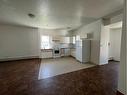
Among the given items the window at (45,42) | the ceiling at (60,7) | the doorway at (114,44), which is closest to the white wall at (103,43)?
the ceiling at (60,7)

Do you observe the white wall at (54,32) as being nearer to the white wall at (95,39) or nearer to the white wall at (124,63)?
the white wall at (95,39)

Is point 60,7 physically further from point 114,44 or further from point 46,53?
point 114,44

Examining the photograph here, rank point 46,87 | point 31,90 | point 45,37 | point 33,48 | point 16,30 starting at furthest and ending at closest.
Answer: point 45,37, point 33,48, point 16,30, point 46,87, point 31,90

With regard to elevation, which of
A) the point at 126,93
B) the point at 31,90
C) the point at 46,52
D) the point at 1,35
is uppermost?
the point at 1,35

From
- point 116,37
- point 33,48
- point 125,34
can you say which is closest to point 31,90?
point 125,34

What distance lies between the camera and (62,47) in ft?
24.3

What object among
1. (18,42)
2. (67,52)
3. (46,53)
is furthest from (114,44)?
(18,42)

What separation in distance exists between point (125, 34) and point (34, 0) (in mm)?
2497

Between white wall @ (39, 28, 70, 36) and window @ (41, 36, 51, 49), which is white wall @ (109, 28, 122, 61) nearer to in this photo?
white wall @ (39, 28, 70, 36)

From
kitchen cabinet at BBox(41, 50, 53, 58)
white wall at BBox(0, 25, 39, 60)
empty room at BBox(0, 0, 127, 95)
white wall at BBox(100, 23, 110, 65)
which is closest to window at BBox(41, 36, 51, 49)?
empty room at BBox(0, 0, 127, 95)

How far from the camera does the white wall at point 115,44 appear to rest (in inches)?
216

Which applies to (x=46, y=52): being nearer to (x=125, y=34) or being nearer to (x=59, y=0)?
(x=59, y=0)

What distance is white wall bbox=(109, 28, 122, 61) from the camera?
548cm

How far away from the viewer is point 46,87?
2.44m
